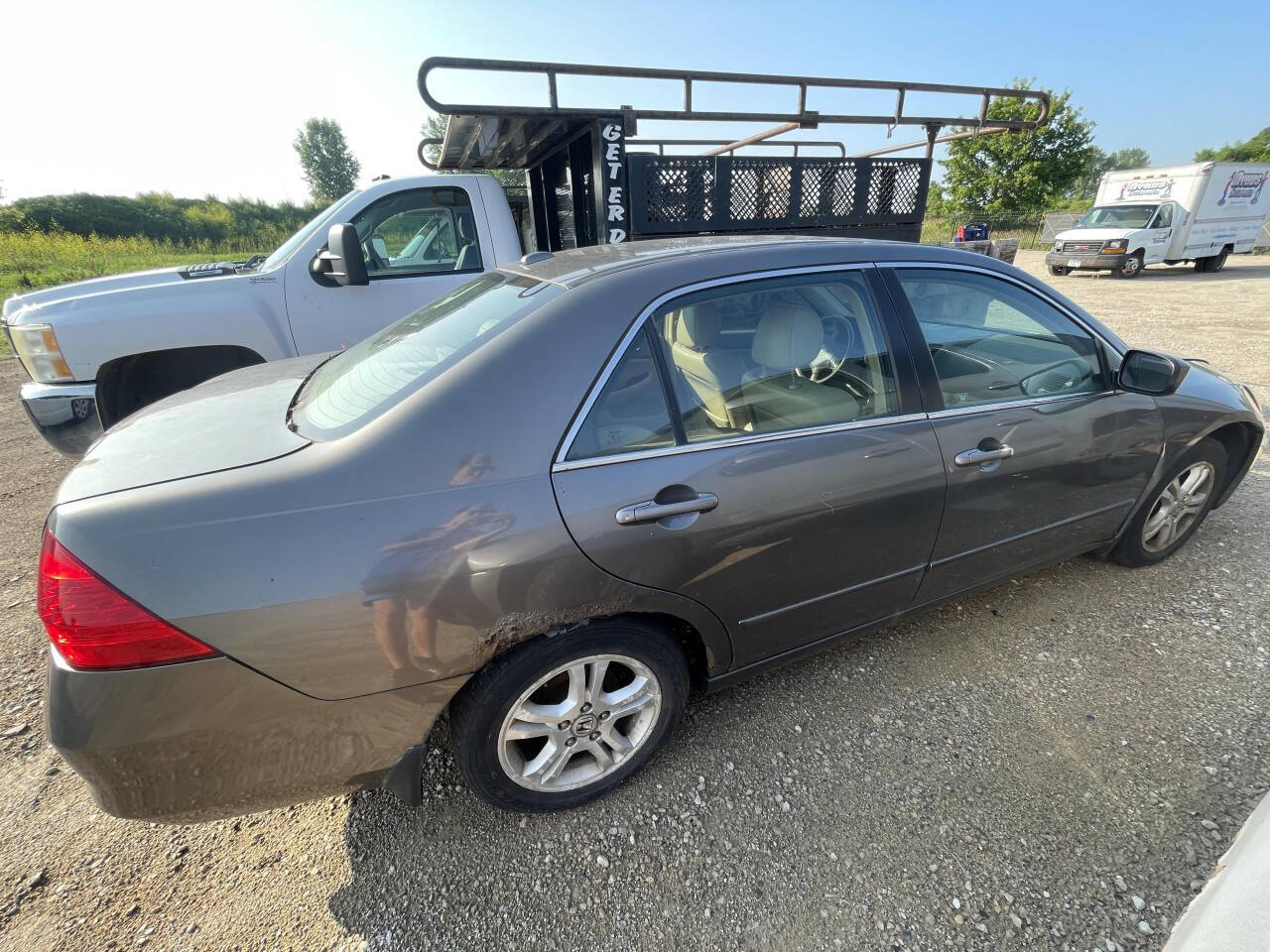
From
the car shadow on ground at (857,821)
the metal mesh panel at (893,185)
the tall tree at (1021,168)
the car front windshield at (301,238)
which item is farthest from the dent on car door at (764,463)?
the tall tree at (1021,168)

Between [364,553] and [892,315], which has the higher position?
[892,315]

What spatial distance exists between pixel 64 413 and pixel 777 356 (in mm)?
4012

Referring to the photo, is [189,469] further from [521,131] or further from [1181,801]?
[521,131]

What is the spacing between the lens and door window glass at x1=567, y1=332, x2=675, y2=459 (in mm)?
1654

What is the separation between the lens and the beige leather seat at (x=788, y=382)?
1977 millimetres

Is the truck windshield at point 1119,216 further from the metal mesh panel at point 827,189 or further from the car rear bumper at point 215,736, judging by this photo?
the car rear bumper at point 215,736

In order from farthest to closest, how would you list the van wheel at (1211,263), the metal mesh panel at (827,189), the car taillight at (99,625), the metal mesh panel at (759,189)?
the van wheel at (1211,263)
the metal mesh panel at (827,189)
the metal mesh panel at (759,189)
the car taillight at (99,625)

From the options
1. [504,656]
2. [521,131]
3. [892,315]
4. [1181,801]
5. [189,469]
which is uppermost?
[521,131]

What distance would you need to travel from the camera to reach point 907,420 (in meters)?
2.11

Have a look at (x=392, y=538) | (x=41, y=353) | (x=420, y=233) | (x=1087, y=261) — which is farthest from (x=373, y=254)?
(x=1087, y=261)

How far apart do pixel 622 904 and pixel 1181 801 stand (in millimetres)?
1814

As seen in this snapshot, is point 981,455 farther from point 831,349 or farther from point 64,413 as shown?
point 64,413

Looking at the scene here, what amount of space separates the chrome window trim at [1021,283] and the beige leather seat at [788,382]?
378 mm

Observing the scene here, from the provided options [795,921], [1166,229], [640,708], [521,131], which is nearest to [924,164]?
[521,131]
